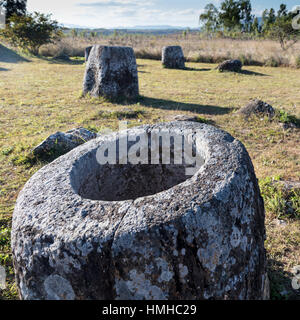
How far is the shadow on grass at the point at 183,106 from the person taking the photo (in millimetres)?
7414

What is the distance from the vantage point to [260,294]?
5.58ft

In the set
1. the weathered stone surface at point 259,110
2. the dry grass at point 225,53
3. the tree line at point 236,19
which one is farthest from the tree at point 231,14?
the weathered stone surface at point 259,110

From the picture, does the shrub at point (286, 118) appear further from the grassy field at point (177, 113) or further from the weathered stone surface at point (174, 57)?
the weathered stone surface at point (174, 57)

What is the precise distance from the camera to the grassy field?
10.1ft

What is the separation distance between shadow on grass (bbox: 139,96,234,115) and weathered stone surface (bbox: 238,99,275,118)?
716mm

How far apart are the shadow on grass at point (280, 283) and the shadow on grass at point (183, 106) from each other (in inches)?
199

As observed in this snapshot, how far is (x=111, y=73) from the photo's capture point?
801 cm

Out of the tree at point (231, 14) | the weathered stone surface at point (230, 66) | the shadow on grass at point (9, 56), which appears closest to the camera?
the weathered stone surface at point (230, 66)

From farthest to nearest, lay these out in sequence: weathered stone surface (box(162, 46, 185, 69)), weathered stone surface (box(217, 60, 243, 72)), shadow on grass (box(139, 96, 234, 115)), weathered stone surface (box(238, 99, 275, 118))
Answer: weathered stone surface (box(162, 46, 185, 69)), weathered stone surface (box(217, 60, 243, 72)), shadow on grass (box(139, 96, 234, 115)), weathered stone surface (box(238, 99, 275, 118))

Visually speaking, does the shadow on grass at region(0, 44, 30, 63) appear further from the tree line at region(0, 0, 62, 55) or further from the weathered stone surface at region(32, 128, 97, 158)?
the weathered stone surface at region(32, 128, 97, 158)

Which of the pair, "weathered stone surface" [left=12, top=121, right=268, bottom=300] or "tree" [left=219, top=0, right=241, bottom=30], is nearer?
"weathered stone surface" [left=12, top=121, right=268, bottom=300]

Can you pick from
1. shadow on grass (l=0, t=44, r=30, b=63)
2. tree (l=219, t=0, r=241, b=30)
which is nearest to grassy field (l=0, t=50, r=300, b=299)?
shadow on grass (l=0, t=44, r=30, b=63)

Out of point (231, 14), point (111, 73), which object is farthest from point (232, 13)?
point (111, 73)
